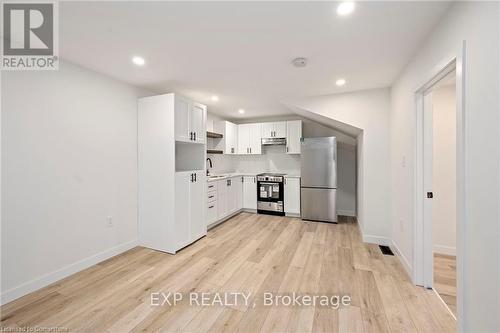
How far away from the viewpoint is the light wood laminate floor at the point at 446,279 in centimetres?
186

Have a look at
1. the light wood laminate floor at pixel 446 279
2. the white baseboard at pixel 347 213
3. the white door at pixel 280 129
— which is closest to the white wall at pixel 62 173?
the white door at pixel 280 129

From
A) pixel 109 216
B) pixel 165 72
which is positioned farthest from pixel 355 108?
pixel 109 216

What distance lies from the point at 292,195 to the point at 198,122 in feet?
8.40

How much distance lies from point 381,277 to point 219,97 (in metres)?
3.43

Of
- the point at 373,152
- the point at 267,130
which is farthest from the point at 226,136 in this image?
the point at 373,152

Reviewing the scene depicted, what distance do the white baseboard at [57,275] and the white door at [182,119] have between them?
5.68 ft

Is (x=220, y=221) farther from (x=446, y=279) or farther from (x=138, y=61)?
(x=446, y=279)

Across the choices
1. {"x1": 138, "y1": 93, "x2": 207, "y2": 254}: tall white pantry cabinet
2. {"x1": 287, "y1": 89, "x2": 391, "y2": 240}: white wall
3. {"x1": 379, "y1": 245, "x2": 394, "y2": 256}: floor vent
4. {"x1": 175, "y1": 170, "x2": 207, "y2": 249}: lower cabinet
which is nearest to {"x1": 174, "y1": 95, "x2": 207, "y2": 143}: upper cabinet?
{"x1": 138, "y1": 93, "x2": 207, "y2": 254}: tall white pantry cabinet

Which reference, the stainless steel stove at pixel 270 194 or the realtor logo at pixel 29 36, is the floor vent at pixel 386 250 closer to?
the stainless steel stove at pixel 270 194

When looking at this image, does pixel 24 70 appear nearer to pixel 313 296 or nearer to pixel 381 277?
pixel 313 296

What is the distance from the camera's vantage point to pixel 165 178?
2873mm

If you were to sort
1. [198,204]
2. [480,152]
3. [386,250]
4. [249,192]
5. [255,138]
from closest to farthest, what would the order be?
[480,152], [386,250], [198,204], [249,192], [255,138]

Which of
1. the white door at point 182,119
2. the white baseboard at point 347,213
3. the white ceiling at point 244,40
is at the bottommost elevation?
the white baseboard at point 347,213

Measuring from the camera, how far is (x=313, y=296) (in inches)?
75.2
